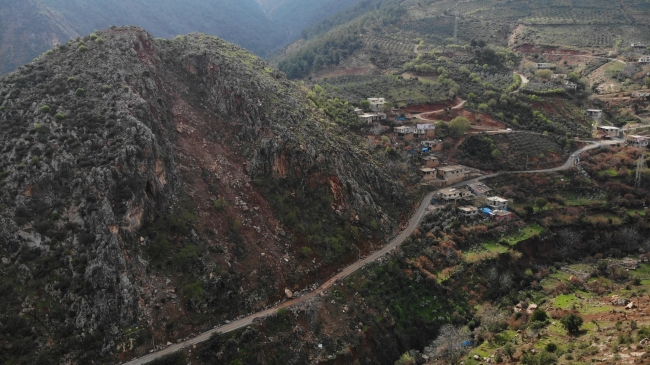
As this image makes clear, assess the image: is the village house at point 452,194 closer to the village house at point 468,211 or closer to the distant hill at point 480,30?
the village house at point 468,211

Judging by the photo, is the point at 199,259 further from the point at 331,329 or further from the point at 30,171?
the point at 30,171

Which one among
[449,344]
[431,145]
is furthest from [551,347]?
[431,145]

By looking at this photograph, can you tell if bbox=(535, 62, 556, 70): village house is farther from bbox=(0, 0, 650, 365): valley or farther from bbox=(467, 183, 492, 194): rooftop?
bbox=(467, 183, 492, 194): rooftop

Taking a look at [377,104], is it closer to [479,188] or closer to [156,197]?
[479,188]

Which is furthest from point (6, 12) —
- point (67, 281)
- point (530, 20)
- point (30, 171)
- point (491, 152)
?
point (530, 20)

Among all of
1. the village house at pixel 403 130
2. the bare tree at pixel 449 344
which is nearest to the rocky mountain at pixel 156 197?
the village house at pixel 403 130

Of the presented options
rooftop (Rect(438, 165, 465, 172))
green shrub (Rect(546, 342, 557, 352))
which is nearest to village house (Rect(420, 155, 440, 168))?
rooftop (Rect(438, 165, 465, 172))
